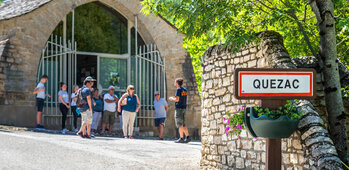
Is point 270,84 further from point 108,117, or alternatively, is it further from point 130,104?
point 108,117

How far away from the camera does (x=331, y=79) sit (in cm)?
696

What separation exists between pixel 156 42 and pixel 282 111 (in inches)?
531

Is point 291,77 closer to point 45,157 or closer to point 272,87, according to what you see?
point 272,87

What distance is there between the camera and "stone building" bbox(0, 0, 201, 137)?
45.9ft

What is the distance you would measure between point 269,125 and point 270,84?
1.12 feet

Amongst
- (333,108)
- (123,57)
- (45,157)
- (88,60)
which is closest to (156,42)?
(123,57)

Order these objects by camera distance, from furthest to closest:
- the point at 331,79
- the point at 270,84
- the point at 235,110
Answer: the point at 235,110, the point at 331,79, the point at 270,84

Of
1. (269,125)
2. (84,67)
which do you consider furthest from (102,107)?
(269,125)

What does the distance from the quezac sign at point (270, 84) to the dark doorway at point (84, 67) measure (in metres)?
13.8

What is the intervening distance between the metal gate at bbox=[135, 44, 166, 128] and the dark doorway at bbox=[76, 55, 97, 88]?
1.63m

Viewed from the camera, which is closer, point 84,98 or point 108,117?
point 84,98

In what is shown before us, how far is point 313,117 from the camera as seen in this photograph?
571 cm

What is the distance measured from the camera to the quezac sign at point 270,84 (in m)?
3.80

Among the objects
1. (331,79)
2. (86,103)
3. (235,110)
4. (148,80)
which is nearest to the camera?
(331,79)
